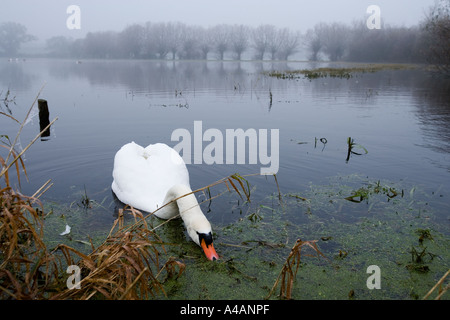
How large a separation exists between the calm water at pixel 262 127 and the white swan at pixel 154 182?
1.92 ft

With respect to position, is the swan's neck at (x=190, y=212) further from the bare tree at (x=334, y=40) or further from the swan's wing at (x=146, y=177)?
the bare tree at (x=334, y=40)

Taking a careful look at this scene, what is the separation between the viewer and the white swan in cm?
548

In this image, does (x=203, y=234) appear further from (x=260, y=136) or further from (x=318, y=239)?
(x=260, y=136)

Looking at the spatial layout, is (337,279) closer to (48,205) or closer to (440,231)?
(440,231)

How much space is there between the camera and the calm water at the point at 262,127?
798 cm

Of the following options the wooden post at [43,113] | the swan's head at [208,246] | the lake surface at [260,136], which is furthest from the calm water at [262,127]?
the swan's head at [208,246]

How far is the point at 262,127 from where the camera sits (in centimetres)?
1277

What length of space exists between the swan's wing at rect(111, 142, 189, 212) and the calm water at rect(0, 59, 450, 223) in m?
0.54

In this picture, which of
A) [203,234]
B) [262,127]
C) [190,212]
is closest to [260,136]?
[262,127]

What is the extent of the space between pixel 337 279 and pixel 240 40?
469 ft

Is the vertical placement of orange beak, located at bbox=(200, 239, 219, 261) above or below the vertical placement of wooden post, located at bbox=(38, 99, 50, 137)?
below

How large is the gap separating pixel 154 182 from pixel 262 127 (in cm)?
722

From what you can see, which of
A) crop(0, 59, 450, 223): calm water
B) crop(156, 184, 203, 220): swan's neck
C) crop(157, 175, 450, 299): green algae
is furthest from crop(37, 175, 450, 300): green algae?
crop(0, 59, 450, 223): calm water

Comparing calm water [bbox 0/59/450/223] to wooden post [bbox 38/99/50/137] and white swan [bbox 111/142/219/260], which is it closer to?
wooden post [bbox 38/99/50/137]
